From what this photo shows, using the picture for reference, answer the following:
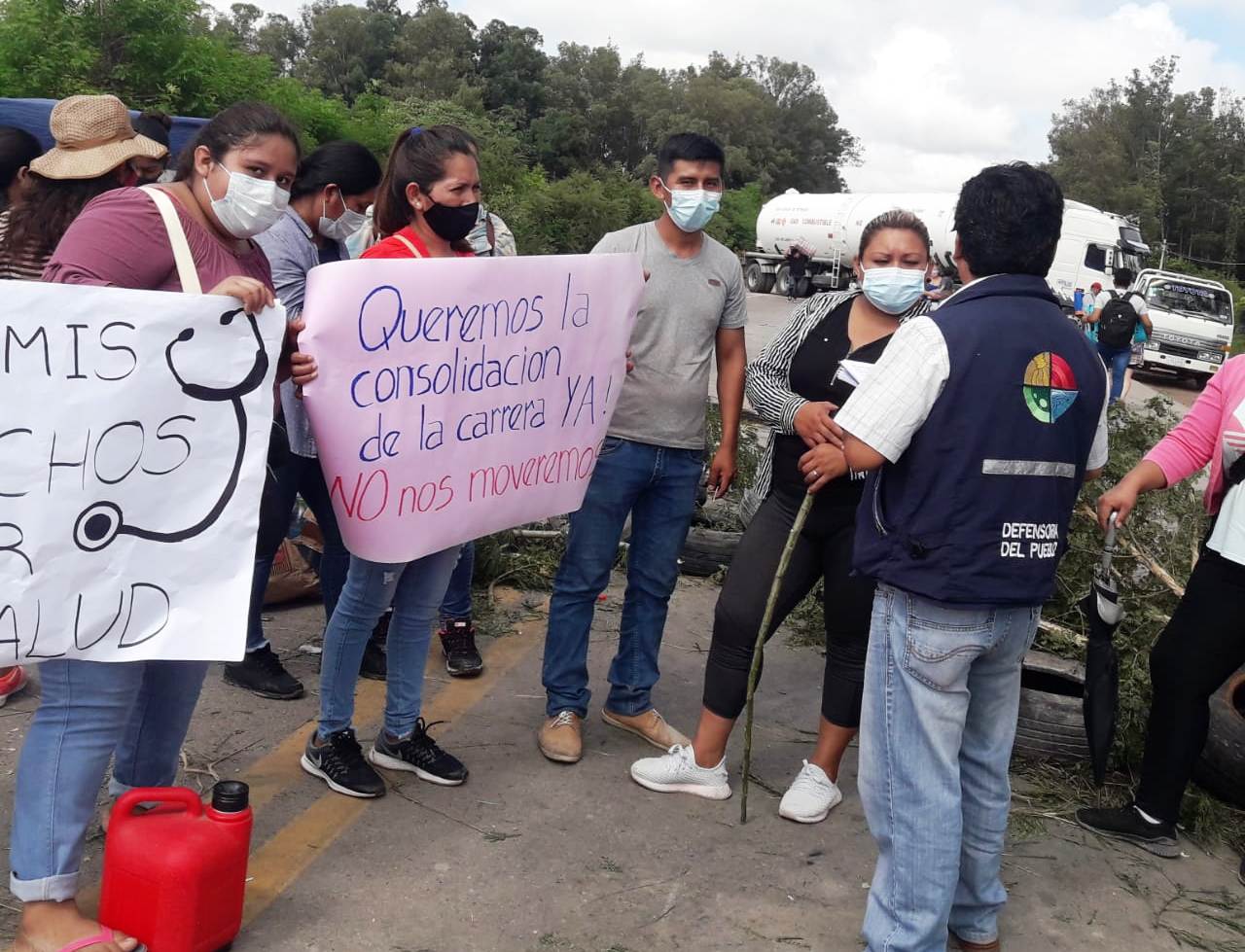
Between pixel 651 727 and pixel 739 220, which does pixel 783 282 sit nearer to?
pixel 739 220

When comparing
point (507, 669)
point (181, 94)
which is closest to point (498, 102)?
point (181, 94)

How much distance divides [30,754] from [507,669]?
2.51 metres

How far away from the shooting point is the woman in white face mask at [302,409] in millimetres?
4082

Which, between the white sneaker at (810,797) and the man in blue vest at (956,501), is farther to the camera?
the white sneaker at (810,797)

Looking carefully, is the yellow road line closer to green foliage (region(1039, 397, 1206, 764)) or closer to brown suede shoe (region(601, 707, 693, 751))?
brown suede shoe (region(601, 707, 693, 751))

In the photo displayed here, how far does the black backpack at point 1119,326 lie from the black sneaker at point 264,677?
14.4m

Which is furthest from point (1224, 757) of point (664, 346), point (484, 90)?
point (484, 90)

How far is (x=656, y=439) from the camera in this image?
13.7 feet

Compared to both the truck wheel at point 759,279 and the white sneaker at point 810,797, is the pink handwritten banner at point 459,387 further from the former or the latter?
the truck wheel at point 759,279

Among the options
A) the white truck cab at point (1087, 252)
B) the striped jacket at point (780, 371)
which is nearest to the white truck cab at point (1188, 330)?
the white truck cab at point (1087, 252)

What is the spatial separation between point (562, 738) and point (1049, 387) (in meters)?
2.17

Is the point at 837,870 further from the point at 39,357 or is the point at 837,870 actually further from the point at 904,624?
the point at 39,357

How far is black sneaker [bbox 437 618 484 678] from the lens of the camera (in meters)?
4.91

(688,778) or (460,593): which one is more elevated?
(460,593)
